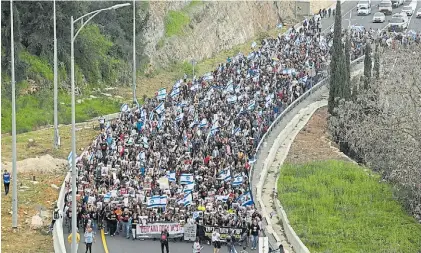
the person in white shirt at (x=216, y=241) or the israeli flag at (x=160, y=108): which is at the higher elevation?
the israeli flag at (x=160, y=108)

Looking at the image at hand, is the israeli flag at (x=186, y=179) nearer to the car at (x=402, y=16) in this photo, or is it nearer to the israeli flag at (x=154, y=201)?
the israeli flag at (x=154, y=201)

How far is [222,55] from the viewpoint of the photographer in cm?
7844

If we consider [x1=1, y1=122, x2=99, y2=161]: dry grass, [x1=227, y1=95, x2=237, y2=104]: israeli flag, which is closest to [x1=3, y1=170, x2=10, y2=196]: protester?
[x1=1, y1=122, x2=99, y2=161]: dry grass

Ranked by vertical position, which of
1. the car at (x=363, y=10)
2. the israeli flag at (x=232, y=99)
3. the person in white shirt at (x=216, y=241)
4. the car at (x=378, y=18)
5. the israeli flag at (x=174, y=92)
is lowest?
the person in white shirt at (x=216, y=241)

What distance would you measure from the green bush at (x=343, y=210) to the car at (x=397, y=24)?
35248 millimetres

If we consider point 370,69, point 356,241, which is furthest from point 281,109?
point 356,241

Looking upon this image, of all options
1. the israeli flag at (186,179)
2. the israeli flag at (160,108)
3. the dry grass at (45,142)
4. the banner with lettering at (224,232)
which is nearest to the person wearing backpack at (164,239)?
the banner with lettering at (224,232)

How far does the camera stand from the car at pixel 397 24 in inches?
3260

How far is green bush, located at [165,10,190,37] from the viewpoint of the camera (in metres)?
74.8

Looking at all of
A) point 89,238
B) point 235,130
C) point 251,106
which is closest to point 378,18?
point 251,106

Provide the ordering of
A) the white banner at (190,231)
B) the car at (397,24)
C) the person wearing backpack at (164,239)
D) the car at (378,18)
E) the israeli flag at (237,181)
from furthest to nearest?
1. the car at (378,18)
2. the car at (397,24)
3. the israeli flag at (237,181)
4. the white banner at (190,231)
5. the person wearing backpack at (164,239)

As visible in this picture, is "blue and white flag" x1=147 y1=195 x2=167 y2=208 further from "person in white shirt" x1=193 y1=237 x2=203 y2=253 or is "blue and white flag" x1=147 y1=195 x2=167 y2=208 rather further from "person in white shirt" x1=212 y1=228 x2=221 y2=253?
"person in white shirt" x1=193 y1=237 x2=203 y2=253

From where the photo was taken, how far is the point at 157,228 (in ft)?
115

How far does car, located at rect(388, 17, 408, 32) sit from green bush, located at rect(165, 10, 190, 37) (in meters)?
17.9
